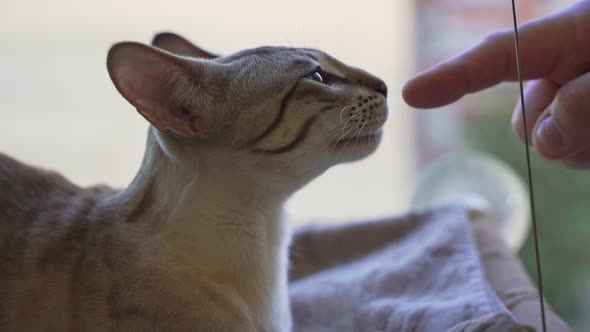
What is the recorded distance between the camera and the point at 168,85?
973 millimetres

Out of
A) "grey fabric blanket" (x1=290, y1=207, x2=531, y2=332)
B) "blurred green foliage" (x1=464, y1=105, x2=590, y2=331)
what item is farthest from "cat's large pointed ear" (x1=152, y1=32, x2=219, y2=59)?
"blurred green foliage" (x1=464, y1=105, x2=590, y2=331)

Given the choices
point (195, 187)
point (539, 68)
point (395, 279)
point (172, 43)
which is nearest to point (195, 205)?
point (195, 187)

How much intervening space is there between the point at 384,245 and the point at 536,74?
678 millimetres

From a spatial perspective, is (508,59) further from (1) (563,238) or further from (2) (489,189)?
(1) (563,238)

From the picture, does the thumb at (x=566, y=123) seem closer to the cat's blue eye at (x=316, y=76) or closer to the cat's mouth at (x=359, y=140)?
the cat's mouth at (x=359, y=140)

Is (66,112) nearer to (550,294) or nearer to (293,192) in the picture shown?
(293,192)

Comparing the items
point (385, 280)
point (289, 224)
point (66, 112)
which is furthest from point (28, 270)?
point (385, 280)

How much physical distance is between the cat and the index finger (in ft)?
0.46

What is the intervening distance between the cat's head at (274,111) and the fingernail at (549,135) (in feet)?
1.15

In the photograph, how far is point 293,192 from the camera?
114cm

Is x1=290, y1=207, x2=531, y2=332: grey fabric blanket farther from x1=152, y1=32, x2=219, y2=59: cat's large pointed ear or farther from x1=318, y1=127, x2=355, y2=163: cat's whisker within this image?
x1=152, y1=32, x2=219, y2=59: cat's large pointed ear

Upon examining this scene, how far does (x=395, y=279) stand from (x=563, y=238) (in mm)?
Result: 819

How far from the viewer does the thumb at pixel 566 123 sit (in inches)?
44.0

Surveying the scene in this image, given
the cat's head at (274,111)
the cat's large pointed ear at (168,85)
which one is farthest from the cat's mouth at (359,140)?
the cat's large pointed ear at (168,85)
